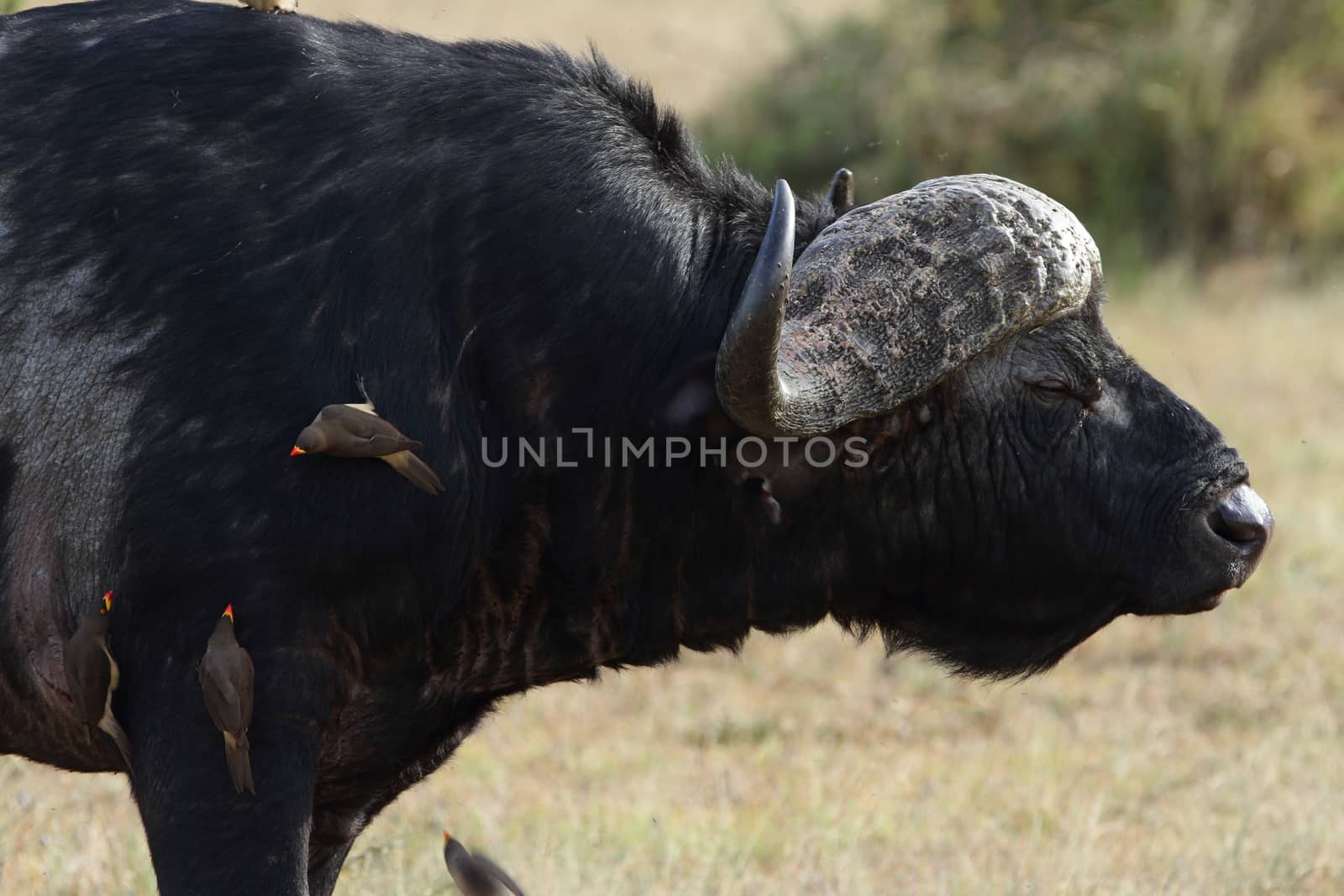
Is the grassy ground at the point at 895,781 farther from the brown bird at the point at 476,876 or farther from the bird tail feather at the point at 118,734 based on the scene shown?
the bird tail feather at the point at 118,734

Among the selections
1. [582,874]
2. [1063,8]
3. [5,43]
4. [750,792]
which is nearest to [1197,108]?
[1063,8]

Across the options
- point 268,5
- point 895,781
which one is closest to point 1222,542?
point 895,781

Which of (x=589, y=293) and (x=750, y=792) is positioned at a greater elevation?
A: (x=589, y=293)

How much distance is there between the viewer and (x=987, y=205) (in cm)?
386

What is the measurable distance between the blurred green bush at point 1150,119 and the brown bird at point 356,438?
10.4 metres

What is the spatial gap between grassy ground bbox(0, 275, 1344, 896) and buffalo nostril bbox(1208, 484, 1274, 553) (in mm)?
1256

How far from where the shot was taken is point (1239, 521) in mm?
4043

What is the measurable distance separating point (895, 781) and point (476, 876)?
2.06 meters

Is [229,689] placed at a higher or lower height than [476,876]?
higher

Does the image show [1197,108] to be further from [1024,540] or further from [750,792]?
[1024,540]

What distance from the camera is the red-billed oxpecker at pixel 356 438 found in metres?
3.42

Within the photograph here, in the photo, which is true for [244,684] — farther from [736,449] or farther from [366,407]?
[736,449]

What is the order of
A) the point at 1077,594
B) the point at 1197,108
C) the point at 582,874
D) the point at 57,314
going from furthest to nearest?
the point at 1197,108, the point at 582,874, the point at 1077,594, the point at 57,314

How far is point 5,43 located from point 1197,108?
11.4 meters
